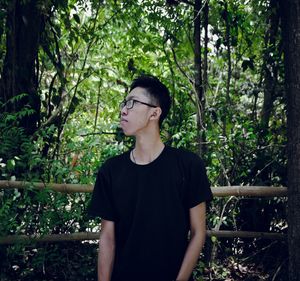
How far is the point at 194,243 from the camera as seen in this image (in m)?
2.45

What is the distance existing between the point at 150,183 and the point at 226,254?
2.72 meters

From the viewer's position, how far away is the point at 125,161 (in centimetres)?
257

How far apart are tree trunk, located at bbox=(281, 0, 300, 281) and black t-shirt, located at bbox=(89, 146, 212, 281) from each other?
1325 mm

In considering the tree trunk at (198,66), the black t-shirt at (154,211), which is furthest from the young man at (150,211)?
the tree trunk at (198,66)

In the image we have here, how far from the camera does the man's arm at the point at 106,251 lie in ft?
8.31

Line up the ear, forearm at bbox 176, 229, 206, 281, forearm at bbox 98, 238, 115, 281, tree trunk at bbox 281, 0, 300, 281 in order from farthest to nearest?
tree trunk at bbox 281, 0, 300, 281
the ear
forearm at bbox 98, 238, 115, 281
forearm at bbox 176, 229, 206, 281

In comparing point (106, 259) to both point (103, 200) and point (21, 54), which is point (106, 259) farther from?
point (21, 54)

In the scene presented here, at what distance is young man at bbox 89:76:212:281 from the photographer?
244 cm

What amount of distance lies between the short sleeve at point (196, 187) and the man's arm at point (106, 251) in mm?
386

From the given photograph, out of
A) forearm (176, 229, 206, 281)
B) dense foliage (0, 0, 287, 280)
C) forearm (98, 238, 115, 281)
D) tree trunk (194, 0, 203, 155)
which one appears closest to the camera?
forearm (176, 229, 206, 281)

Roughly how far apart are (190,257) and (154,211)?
0.83 feet

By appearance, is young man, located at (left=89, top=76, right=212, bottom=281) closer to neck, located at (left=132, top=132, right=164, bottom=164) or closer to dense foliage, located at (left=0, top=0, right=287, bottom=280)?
neck, located at (left=132, top=132, right=164, bottom=164)

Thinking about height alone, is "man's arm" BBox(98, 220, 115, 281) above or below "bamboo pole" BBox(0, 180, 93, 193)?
below

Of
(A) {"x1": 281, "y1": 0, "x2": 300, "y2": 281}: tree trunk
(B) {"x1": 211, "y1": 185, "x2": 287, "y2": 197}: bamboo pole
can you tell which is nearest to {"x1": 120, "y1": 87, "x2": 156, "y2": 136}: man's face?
(A) {"x1": 281, "y1": 0, "x2": 300, "y2": 281}: tree trunk
